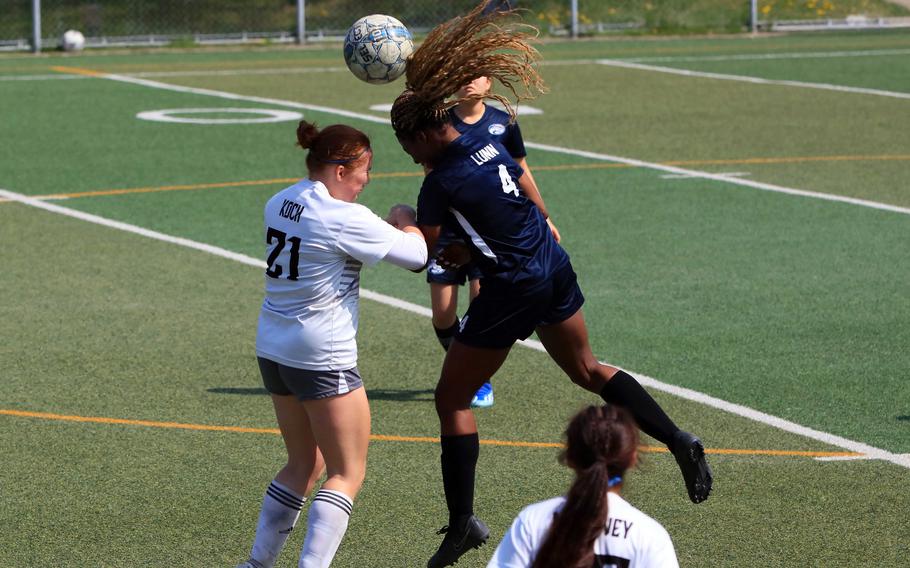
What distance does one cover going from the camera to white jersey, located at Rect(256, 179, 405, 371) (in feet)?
20.0

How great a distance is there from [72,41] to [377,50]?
24.2 m

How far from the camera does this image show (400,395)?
31.8 feet

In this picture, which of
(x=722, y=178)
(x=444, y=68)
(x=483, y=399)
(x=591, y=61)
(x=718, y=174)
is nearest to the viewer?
(x=444, y=68)

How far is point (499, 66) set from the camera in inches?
267

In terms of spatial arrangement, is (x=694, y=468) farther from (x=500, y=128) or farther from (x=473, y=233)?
(x=500, y=128)

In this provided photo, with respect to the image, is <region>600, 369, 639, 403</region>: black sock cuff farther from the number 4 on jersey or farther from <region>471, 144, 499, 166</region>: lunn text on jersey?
<region>471, 144, 499, 166</region>: lunn text on jersey

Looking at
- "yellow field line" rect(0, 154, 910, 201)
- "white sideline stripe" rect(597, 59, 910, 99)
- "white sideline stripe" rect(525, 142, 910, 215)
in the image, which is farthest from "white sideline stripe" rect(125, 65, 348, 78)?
"yellow field line" rect(0, 154, 910, 201)

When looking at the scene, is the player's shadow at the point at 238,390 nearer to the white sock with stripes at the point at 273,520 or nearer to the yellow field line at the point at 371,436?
the yellow field line at the point at 371,436

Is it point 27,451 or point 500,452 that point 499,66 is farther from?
point 27,451

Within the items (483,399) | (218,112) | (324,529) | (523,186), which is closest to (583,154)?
(218,112)

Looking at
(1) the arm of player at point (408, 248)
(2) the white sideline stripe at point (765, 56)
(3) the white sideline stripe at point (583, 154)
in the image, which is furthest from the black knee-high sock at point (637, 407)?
(2) the white sideline stripe at point (765, 56)

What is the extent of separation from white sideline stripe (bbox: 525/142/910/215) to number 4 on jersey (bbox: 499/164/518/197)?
9.69 metres

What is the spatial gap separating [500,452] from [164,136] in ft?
43.8

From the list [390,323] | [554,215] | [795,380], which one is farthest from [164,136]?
[795,380]
